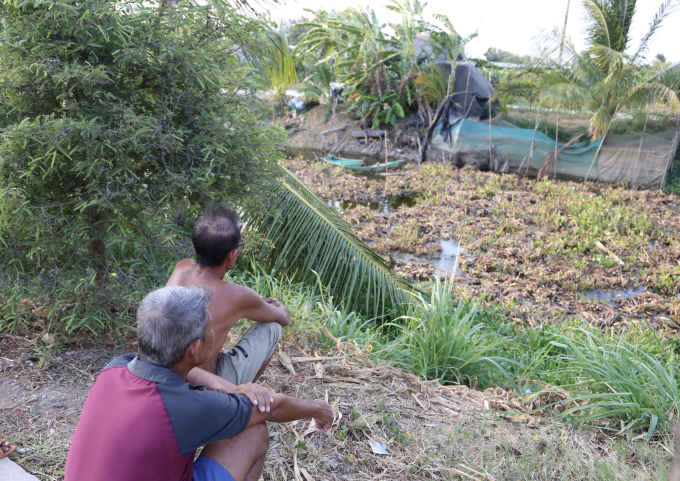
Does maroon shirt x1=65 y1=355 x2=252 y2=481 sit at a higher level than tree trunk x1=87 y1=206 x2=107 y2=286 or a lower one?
higher

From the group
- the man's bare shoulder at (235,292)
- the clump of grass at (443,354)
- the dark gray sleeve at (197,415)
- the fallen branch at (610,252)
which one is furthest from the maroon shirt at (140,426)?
the fallen branch at (610,252)

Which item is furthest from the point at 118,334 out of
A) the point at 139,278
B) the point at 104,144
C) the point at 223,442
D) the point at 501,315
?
the point at 501,315

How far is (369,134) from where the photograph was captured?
20516 mm

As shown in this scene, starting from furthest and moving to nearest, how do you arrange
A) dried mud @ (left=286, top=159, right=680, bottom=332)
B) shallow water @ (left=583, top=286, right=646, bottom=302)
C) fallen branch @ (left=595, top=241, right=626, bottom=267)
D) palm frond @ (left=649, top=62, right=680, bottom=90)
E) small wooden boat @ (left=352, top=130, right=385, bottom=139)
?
1. small wooden boat @ (left=352, top=130, right=385, bottom=139)
2. palm frond @ (left=649, top=62, right=680, bottom=90)
3. fallen branch @ (left=595, top=241, right=626, bottom=267)
4. shallow water @ (left=583, top=286, right=646, bottom=302)
5. dried mud @ (left=286, top=159, right=680, bottom=332)

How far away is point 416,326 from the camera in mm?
4305

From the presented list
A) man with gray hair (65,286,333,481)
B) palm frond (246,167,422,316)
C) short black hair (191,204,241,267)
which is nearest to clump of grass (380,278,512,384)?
palm frond (246,167,422,316)

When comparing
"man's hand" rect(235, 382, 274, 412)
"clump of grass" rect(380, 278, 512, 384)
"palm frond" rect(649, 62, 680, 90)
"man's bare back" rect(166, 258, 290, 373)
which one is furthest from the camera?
"palm frond" rect(649, 62, 680, 90)

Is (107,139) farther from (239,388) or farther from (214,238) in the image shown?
(239,388)

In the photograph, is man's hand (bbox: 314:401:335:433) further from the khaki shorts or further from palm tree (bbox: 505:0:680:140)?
palm tree (bbox: 505:0:680:140)

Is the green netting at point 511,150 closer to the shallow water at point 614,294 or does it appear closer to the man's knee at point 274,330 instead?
the shallow water at point 614,294

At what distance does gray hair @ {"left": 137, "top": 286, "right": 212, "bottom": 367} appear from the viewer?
5.57 ft

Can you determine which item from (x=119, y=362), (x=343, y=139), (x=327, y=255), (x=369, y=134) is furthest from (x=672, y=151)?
(x=119, y=362)

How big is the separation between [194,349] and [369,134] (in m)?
19.4

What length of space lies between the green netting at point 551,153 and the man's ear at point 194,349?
14252mm
